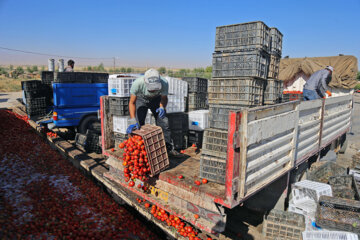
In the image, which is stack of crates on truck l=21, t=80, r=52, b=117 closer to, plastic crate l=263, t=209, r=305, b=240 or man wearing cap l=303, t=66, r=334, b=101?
plastic crate l=263, t=209, r=305, b=240

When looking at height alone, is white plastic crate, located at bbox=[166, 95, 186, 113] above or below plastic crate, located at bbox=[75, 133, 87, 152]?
above

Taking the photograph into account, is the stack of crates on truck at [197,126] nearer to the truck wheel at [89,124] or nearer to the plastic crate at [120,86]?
the plastic crate at [120,86]

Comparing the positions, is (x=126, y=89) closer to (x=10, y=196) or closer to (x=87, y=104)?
(x=10, y=196)

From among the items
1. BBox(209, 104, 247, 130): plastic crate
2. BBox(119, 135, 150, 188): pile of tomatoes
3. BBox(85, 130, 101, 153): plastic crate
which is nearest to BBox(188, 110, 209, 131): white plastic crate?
BBox(209, 104, 247, 130): plastic crate

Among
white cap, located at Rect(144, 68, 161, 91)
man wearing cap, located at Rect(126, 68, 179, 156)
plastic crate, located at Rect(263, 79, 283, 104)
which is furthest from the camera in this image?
man wearing cap, located at Rect(126, 68, 179, 156)

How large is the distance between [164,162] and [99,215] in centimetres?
165

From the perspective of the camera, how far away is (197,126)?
6.12 m

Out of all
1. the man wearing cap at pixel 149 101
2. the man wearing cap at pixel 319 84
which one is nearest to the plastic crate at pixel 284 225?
the man wearing cap at pixel 149 101

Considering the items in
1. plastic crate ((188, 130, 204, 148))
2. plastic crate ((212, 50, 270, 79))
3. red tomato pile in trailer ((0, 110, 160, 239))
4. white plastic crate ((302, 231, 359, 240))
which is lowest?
red tomato pile in trailer ((0, 110, 160, 239))

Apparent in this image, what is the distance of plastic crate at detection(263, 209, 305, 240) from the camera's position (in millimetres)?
3869

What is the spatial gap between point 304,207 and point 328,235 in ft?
2.40

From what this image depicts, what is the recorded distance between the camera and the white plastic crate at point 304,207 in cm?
425

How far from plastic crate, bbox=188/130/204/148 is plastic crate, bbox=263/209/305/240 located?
8.35 ft

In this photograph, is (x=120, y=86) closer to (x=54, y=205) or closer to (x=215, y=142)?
(x=54, y=205)
